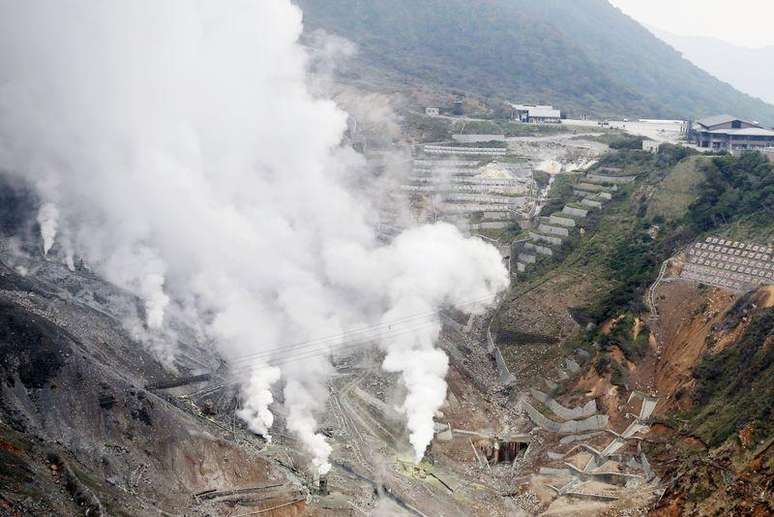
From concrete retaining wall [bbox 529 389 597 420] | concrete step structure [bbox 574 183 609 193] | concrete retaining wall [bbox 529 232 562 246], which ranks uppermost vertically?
concrete step structure [bbox 574 183 609 193]

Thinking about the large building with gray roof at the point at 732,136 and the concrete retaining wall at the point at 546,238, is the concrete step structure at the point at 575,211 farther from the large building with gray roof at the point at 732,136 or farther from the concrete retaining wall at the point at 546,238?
the large building with gray roof at the point at 732,136

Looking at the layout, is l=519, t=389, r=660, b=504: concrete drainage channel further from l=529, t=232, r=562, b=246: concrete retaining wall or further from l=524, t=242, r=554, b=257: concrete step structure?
l=529, t=232, r=562, b=246: concrete retaining wall

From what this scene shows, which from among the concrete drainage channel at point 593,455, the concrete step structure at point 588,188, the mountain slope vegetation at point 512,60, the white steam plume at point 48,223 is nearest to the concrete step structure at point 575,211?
the concrete step structure at point 588,188

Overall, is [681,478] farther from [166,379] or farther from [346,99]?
[346,99]

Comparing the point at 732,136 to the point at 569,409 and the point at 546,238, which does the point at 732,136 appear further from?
the point at 569,409

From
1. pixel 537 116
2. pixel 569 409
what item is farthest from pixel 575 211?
pixel 537 116

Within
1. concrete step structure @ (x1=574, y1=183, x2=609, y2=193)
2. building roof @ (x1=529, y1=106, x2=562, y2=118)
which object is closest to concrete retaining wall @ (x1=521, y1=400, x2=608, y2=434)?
concrete step structure @ (x1=574, y1=183, x2=609, y2=193)

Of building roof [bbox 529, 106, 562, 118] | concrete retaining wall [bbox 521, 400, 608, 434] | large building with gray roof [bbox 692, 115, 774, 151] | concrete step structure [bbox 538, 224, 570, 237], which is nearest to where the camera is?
concrete retaining wall [bbox 521, 400, 608, 434]

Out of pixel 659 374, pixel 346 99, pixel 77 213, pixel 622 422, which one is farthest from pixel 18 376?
pixel 346 99
